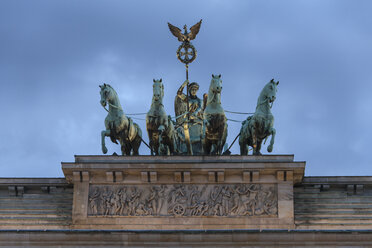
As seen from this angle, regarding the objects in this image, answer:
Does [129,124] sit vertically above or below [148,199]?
above

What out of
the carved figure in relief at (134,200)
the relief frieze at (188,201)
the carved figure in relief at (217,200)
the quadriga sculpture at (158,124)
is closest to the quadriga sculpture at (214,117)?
the quadriga sculpture at (158,124)

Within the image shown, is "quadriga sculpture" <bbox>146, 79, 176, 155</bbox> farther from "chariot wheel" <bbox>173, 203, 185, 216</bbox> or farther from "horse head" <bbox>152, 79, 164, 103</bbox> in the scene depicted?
"chariot wheel" <bbox>173, 203, 185, 216</bbox>

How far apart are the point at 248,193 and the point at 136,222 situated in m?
3.47

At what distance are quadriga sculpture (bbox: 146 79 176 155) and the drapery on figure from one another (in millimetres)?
1825

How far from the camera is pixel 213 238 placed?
122 feet

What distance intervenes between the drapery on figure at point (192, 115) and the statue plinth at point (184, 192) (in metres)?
3.89

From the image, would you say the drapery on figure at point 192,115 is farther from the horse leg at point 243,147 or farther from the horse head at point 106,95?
the horse head at point 106,95

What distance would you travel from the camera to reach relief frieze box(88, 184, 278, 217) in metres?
38.1

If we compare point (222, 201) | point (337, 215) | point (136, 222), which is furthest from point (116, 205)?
point (337, 215)

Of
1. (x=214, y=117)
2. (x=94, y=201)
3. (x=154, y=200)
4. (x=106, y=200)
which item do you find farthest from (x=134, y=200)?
(x=214, y=117)

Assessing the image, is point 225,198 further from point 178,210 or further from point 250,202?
point 178,210

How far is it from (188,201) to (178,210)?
1.34 ft

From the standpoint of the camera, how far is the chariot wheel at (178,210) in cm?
3809

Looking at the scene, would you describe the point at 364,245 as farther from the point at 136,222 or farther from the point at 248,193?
the point at 136,222
